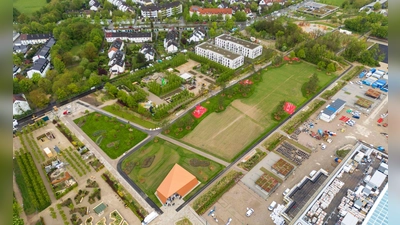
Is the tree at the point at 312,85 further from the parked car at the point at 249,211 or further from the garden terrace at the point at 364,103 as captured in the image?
the parked car at the point at 249,211

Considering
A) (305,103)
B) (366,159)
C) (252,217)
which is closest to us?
(252,217)

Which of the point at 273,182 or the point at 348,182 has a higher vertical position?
the point at 348,182

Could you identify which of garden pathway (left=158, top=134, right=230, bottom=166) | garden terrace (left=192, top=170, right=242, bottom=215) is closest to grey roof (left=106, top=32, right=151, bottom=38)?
garden pathway (left=158, top=134, right=230, bottom=166)

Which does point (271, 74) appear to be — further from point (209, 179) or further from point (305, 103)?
point (209, 179)

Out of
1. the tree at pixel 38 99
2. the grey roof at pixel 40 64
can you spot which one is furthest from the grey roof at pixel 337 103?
the grey roof at pixel 40 64

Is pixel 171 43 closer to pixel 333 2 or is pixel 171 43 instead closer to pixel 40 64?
pixel 40 64

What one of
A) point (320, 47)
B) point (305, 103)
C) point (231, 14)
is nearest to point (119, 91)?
point (305, 103)

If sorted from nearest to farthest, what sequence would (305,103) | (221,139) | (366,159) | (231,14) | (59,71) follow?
(366,159)
(221,139)
(305,103)
(59,71)
(231,14)

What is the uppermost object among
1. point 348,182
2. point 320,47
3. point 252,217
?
point 320,47
